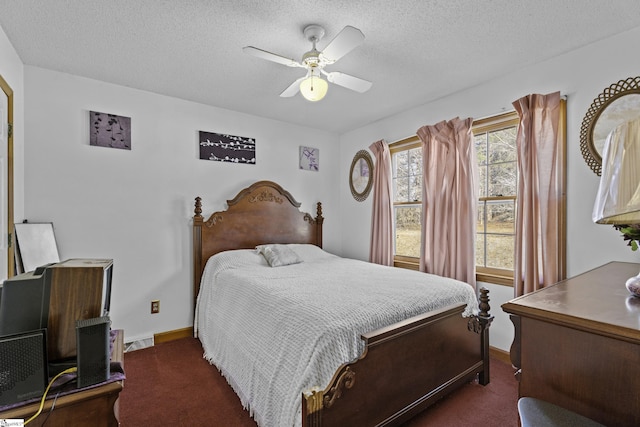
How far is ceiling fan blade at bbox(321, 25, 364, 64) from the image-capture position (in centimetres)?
158

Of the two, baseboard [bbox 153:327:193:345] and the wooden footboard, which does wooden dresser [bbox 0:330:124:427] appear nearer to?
the wooden footboard

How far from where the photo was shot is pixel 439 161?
3.01 meters

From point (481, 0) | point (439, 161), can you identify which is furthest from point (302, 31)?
point (439, 161)

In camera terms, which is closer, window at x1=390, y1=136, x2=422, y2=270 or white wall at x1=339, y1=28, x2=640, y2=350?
white wall at x1=339, y1=28, x2=640, y2=350

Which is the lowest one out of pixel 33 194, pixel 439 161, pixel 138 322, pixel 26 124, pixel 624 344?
pixel 138 322

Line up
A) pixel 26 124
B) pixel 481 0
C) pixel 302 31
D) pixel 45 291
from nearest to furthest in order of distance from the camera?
pixel 45 291 → pixel 481 0 → pixel 302 31 → pixel 26 124

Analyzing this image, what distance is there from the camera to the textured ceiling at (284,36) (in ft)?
5.73

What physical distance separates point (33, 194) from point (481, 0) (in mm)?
3503

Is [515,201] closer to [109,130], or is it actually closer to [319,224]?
[319,224]

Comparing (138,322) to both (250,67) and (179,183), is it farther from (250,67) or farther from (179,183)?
(250,67)

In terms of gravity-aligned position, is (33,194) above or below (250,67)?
below

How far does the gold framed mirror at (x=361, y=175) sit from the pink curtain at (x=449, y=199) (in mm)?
865

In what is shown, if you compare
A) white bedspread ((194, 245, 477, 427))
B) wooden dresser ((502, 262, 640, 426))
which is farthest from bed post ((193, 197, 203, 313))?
wooden dresser ((502, 262, 640, 426))

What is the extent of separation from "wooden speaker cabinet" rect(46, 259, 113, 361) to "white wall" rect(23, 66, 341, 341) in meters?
1.97
